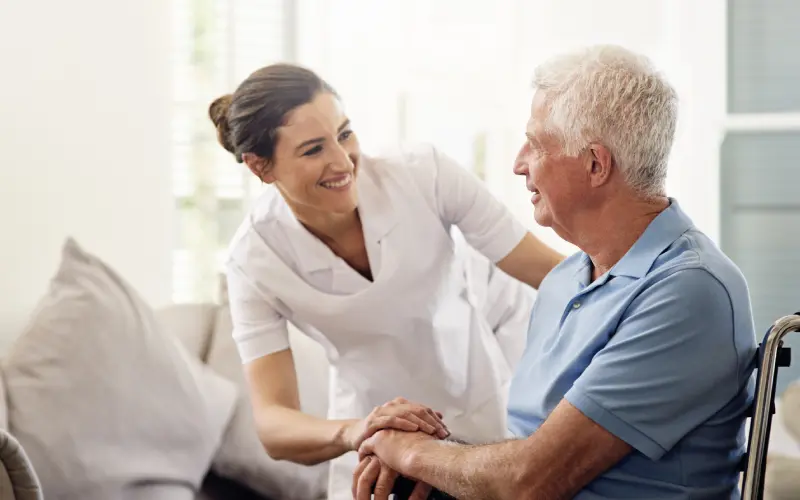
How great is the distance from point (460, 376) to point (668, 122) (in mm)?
818

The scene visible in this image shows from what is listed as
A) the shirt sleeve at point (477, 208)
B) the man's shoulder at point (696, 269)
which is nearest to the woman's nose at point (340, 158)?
the shirt sleeve at point (477, 208)

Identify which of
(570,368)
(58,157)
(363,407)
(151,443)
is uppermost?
(58,157)

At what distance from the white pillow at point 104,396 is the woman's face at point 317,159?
0.88 m

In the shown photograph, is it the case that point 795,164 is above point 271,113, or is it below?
below

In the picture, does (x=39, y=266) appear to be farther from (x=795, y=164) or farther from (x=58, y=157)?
(x=795, y=164)

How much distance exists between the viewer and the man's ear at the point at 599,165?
4.33ft

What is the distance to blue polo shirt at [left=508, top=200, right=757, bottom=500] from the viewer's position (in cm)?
122

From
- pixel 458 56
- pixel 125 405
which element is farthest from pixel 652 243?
pixel 458 56

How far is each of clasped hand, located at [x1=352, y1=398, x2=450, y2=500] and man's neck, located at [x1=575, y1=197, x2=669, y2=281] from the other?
386 mm

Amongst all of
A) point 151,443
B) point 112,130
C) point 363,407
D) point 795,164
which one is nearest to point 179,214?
point 112,130

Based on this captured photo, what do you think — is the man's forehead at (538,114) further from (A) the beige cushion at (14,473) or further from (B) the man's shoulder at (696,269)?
(A) the beige cushion at (14,473)

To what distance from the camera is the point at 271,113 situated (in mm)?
1696

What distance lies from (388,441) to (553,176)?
0.49 metres

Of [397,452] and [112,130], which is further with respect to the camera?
[112,130]
